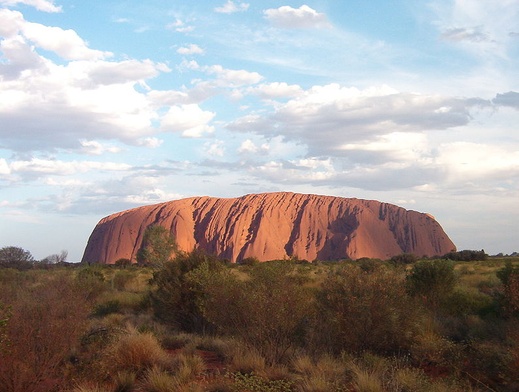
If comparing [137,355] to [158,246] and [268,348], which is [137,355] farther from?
[158,246]

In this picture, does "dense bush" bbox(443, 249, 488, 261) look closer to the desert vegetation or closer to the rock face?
the rock face

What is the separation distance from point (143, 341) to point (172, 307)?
5.26 m

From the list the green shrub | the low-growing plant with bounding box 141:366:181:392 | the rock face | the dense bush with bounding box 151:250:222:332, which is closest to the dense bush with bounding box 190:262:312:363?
the low-growing plant with bounding box 141:366:181:392

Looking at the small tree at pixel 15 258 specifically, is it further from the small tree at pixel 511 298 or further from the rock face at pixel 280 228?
the small tree at pixel 511 298

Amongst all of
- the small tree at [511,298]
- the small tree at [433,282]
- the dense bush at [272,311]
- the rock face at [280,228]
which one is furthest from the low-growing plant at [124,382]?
the rock face at [280,228]

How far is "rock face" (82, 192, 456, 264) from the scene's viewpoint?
80938 mm

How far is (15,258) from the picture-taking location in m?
50.4

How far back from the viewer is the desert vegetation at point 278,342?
8.09 metres

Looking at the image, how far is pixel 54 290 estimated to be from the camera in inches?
359

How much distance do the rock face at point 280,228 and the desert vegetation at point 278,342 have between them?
216ft

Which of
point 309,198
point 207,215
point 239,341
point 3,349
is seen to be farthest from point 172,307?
point 309,198

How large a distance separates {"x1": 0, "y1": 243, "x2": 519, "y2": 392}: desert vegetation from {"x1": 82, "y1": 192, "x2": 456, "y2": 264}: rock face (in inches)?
2590

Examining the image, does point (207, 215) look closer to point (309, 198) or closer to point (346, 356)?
point (309, 198)

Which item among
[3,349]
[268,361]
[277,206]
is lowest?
[268,361]
